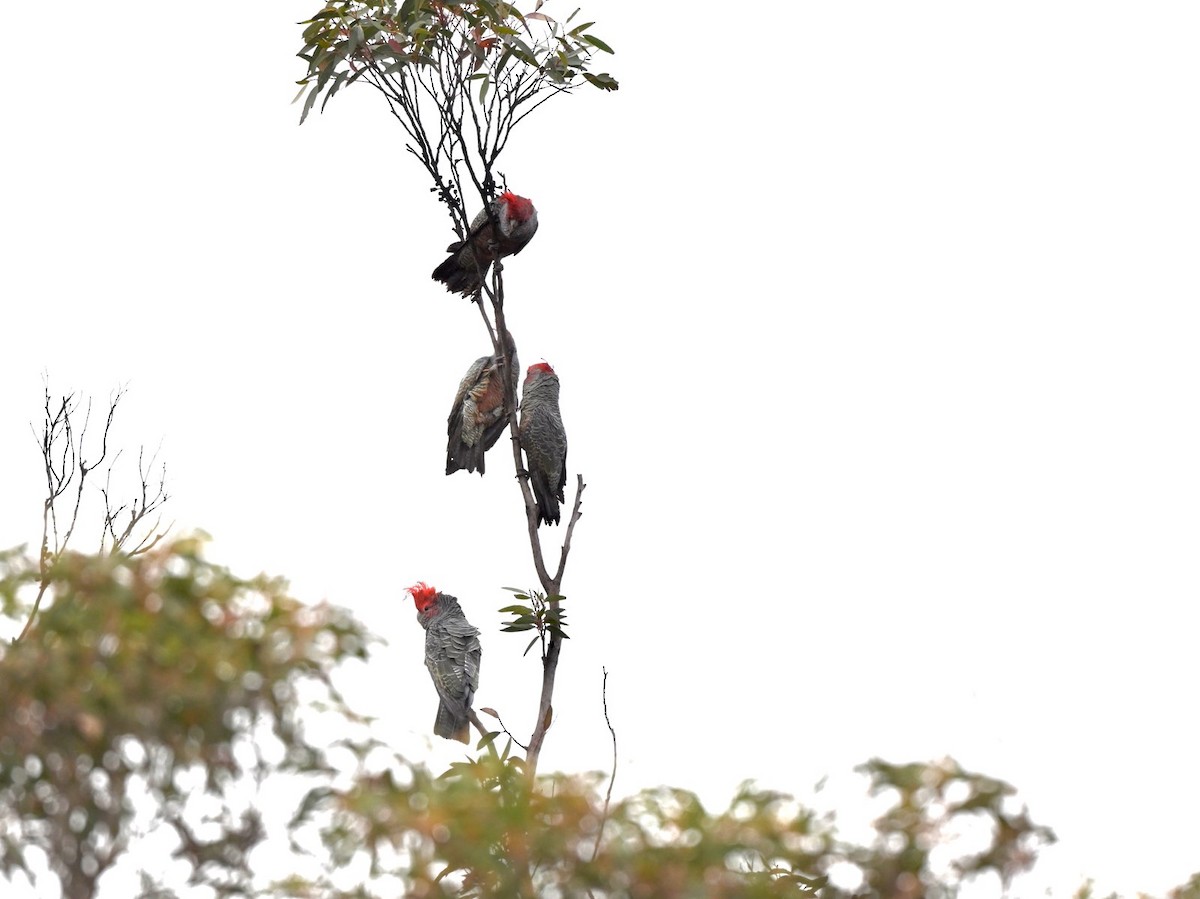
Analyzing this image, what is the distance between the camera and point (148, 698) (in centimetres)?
338

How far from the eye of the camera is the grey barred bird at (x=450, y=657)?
24.5 ft

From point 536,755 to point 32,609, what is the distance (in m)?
2.95

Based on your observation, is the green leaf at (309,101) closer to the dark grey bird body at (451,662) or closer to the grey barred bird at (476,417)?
the grey barred bird at (476,417)

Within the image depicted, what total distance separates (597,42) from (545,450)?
213 centimetres

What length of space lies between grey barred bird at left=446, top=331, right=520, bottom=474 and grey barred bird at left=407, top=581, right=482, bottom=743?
751mm

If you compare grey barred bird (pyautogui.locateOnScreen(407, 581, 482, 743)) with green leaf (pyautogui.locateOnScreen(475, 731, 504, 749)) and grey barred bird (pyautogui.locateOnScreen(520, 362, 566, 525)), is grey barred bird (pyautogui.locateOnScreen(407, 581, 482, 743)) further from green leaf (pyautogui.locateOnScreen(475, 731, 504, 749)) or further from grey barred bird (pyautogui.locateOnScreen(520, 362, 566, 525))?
green leaf (pyautogui.locateOnScreen(475, 731, 504, 749))

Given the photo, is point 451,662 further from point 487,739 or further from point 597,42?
point 597,42

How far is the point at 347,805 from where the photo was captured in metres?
3.43

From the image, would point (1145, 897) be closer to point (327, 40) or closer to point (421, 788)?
point (421, 788)

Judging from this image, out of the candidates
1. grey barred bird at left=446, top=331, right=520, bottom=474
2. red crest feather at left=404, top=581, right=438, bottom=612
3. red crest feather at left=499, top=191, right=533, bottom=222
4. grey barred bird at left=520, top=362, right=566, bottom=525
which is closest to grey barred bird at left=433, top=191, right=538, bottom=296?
red crest feather at left=499, top=191, right=533, bottom=222

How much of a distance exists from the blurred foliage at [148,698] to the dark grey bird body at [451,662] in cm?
379

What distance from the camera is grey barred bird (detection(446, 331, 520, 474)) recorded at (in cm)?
747

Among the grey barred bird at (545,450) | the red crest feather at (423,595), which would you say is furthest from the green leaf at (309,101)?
the red crest feather at (423,595)

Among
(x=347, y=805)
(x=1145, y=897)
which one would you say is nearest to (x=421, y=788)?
(x=347, y=805)
